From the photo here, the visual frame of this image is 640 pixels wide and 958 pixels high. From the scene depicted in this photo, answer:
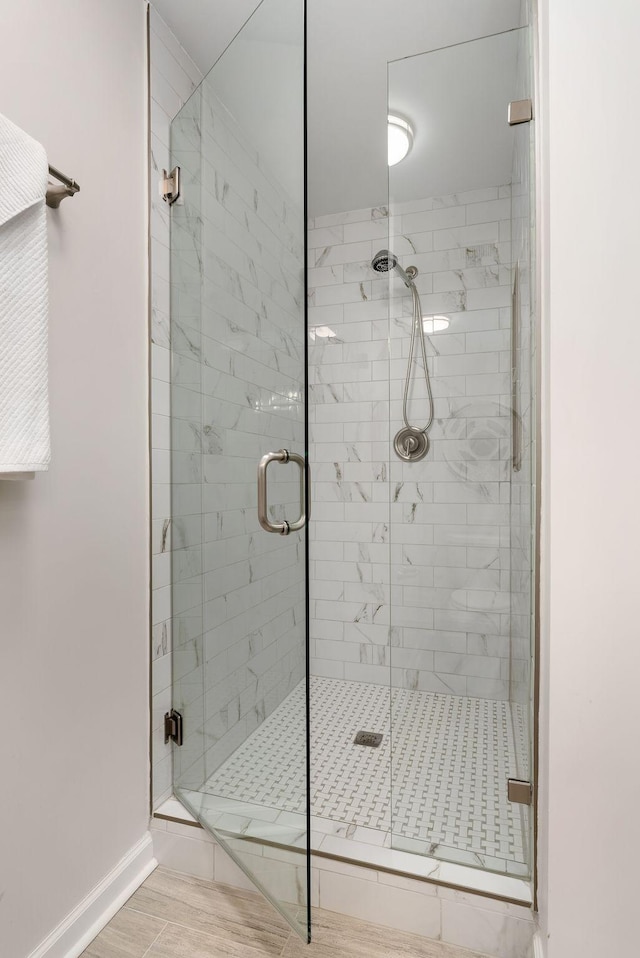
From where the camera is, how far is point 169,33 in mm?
1708

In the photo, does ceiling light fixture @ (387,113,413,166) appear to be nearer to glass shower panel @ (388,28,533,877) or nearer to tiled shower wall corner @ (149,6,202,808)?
glass shower panel @ (388,28,533,877)

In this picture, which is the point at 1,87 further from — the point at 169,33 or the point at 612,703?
the point at 612,703

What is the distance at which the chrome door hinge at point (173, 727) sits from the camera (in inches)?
65.1


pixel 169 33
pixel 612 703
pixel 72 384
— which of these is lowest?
pixel 612 703

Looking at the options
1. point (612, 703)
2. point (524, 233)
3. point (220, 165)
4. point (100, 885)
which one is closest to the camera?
point (612, 703)

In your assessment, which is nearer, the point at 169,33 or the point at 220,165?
the point at 220,165

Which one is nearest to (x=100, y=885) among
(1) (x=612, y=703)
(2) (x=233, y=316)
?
(1) (x=612, y=703)

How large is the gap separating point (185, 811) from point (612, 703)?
1253 millimetres

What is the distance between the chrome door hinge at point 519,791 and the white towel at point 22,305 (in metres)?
1.25

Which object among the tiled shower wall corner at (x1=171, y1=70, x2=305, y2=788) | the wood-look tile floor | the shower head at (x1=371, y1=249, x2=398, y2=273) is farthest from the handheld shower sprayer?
the wood-look tile floor

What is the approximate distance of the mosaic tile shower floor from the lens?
1256 millimetres

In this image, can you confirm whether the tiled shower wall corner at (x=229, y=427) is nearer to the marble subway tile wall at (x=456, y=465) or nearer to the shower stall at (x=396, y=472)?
the shower stall at (x=396, y=472)

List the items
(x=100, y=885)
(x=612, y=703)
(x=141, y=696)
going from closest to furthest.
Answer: (x=612, y=703) → (x=100, y=885) → (x=141, y=696)

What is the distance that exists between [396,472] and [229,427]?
479mm
